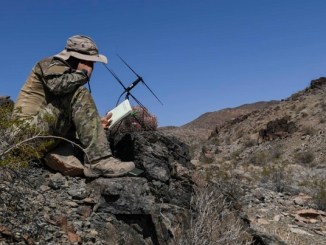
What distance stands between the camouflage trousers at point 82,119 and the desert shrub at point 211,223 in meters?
1.34

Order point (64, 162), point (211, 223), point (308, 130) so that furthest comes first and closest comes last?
point (308, 130), point (211, 223), point (64, 162)

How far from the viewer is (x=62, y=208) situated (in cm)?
521

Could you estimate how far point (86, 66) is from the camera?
5820 mm

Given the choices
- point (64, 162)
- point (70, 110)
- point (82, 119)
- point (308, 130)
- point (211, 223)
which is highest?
point (308, 130)

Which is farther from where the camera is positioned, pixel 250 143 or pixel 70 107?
pixel 250 143

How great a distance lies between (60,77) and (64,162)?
1000 mm

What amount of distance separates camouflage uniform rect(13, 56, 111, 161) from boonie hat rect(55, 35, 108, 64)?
0.16 m

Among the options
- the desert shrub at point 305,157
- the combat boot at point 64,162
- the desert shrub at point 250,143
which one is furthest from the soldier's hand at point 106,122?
the desert shrub at point 250,143

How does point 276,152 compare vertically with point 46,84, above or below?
above

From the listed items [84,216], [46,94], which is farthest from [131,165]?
[46,94]

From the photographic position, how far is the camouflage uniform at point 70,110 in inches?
217

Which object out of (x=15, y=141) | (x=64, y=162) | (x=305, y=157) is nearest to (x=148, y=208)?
(x=64, y=162)

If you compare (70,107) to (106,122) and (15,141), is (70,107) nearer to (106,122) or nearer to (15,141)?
(106,122)

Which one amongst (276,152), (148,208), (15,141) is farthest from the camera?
(276,152)
